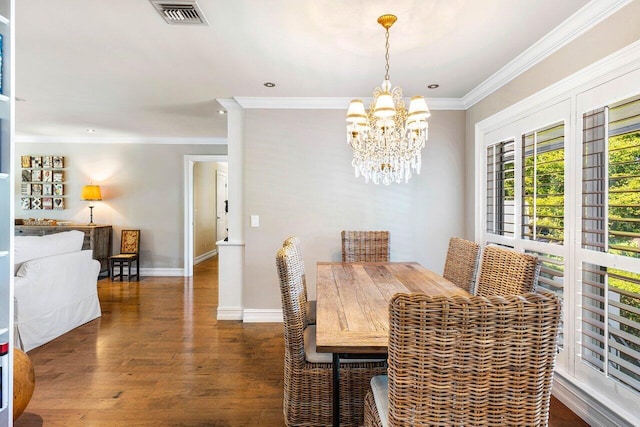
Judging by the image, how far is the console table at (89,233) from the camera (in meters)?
5.52

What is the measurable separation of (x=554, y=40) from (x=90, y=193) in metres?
6.59

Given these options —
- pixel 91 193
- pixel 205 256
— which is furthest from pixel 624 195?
pixel 205 256

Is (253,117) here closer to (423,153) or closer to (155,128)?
(423,153)

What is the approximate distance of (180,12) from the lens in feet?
6.72

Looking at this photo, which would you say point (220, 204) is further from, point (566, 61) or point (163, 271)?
point (566, 61)

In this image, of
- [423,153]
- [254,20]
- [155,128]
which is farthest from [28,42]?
[423,153]

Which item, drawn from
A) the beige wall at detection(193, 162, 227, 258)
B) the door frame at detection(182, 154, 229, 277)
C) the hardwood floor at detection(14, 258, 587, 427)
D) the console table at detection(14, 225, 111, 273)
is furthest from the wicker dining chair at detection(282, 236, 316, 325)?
the beige wall at detection(193, 162, 227, 258)

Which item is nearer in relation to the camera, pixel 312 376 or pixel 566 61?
pixel 312 376

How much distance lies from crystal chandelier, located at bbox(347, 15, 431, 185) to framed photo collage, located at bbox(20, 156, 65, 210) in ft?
19.9

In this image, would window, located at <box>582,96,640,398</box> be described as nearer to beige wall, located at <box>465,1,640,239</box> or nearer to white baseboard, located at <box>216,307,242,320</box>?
beige wall, located at <box>465,1,640,239</box>

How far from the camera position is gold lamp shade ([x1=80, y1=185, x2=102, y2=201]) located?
5.91m

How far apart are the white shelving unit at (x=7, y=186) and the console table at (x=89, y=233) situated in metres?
4.52

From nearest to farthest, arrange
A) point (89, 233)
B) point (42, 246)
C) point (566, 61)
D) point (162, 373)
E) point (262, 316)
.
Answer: point (566, 61) → point (162, 373) → point (42, 246) → point (262, 316) → point (89, 233)

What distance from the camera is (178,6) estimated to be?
6.52 ft
